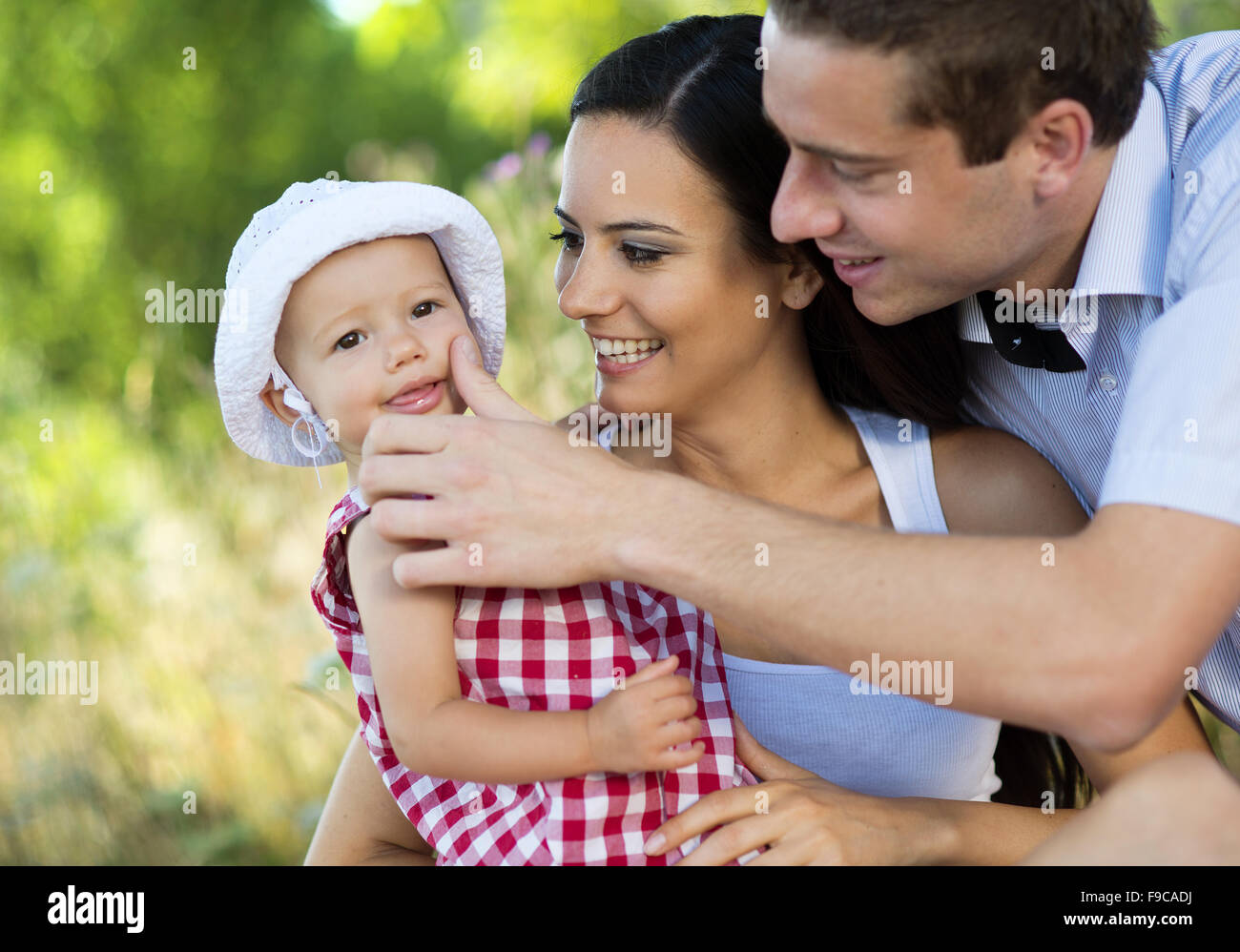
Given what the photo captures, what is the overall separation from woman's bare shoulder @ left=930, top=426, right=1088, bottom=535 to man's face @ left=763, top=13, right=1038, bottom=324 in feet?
1.29

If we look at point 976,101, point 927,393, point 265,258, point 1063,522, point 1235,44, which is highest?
point 1235,44

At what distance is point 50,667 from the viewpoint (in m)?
3.94

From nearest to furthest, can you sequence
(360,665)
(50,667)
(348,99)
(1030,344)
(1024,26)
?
(1024,26) < (360,665) < (1030,344) < (50,667) < (348,99)

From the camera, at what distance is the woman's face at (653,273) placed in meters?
2.36

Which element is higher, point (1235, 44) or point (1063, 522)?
point (1235, 44)

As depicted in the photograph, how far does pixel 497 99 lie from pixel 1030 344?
7117mm

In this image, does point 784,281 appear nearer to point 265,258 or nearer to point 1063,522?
point 1063,522

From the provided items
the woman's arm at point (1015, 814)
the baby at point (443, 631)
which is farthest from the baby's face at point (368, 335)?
the woman's arm at point (1015, 814)

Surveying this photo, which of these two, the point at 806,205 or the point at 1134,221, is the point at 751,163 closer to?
the point at 806,205

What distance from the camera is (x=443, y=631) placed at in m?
1.94

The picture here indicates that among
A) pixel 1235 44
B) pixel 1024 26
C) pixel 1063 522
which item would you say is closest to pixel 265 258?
pixel 1024 26

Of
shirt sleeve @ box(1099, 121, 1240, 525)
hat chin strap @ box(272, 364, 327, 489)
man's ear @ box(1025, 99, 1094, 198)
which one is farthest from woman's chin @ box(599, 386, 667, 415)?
shirt sleeve @ box(1099, 121, 1240, 525)

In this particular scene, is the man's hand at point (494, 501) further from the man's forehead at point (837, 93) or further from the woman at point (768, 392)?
the man's forehead at point (837, 93)

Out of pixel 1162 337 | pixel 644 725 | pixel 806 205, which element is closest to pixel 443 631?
pixel 644 725
